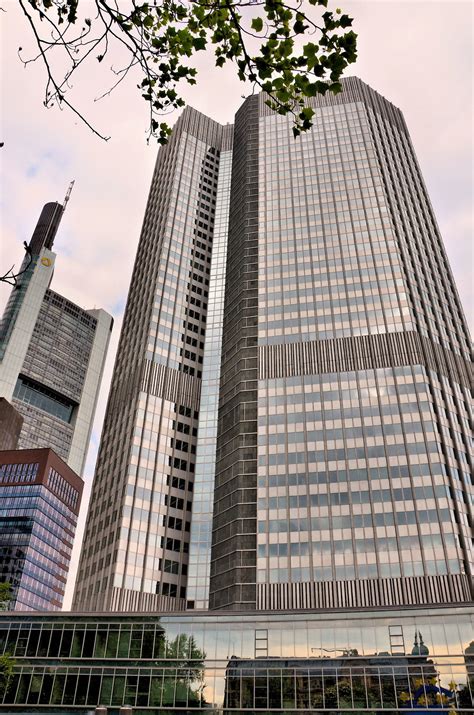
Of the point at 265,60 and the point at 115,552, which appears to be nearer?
the point at 265,60

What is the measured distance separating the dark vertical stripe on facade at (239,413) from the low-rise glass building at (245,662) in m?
24.7

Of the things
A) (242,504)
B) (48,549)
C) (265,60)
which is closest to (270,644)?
(242,504)

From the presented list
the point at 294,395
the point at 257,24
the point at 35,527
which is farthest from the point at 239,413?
the point at 257,24

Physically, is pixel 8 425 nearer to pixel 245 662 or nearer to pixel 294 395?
pixel 294 395

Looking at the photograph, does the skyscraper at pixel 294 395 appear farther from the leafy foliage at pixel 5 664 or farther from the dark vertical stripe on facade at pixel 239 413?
the leafy foliage at pixel 5 664

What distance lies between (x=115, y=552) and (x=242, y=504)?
2107 centimetres

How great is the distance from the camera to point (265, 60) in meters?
9.05

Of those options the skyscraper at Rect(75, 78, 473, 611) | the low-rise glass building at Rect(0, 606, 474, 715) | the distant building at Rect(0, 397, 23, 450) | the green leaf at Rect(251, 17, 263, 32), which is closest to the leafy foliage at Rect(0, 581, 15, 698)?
the low-rise glass building at Rect(0, 606, 474, 715)

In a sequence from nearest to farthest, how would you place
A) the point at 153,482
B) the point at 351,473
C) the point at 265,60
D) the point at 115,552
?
the point at 265,60
the point at 351,473
the point at 115,552
the point at 153,482

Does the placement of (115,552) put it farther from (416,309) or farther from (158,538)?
(416,309)

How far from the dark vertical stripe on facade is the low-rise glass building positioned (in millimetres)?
24652

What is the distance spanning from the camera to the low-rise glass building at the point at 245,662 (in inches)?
1665

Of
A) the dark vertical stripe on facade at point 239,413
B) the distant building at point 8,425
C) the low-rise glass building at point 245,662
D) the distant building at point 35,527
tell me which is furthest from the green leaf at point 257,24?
the distant building at point 8,425

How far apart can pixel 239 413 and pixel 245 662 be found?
45.7 metres
